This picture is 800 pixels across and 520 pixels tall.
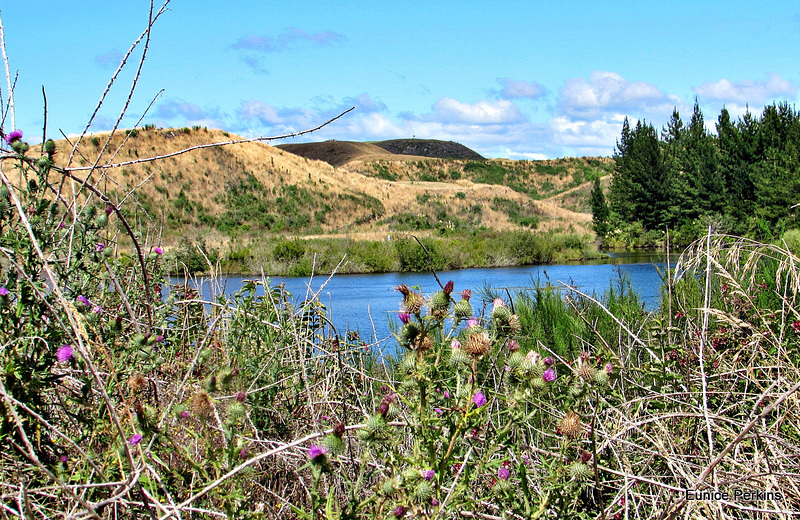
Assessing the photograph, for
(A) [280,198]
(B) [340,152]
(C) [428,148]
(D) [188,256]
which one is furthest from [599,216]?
(C) [428,148]

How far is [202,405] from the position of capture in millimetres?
1312

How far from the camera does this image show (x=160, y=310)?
2750 mm

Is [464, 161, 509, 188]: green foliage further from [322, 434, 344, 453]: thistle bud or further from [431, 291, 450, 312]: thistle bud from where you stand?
[322, 434, 344, 453]: thistle bud

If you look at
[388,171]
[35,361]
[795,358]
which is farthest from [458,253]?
[388,171]

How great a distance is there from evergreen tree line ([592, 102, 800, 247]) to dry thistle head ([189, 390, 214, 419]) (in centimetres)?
2714

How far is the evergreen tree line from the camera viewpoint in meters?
28.1

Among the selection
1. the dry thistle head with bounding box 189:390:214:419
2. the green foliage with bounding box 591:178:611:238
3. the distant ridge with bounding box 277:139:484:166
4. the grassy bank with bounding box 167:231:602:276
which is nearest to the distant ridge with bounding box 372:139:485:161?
the distant ridge with bounding box 277:139:484:166

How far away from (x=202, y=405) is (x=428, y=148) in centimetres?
9202

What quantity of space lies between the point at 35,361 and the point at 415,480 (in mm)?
1025

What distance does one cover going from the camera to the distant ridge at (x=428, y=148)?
294ft

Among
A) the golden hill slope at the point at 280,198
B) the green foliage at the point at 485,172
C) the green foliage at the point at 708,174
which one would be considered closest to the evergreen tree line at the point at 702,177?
the green foliage at the point at 708,174

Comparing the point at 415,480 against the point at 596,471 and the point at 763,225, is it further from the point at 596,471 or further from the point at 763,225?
the point at 763,225

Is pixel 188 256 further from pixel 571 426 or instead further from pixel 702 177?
pixel 702 177

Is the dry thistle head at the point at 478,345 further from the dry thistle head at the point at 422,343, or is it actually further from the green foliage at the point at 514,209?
the green foliage at the point at 514,209
